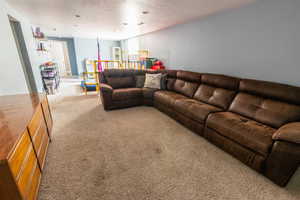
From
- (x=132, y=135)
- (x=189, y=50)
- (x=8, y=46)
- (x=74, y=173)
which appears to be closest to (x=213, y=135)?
(x=132, y=135)

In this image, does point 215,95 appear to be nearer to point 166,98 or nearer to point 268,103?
point 268,103

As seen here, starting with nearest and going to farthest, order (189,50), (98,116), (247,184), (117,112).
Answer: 1. (247,184)
2. (98,116)
3. (117,112)
4. (189,50)

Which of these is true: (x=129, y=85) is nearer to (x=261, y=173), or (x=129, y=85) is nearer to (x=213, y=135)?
(x=213, y=135)

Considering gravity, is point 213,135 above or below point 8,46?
below

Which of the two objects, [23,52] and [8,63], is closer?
[8,63]

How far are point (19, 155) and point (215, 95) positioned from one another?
281 cm

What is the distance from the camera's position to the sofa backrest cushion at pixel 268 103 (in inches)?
70.4

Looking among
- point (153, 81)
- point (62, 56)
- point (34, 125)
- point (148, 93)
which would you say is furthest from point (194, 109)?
point (62, 56)

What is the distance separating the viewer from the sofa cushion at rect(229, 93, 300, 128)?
1766 mm

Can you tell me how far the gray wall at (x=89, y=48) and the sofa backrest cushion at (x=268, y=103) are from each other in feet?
27.8

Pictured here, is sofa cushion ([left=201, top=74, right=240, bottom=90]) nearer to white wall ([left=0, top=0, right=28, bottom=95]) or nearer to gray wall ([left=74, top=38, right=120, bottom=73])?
white wall ([left=0, top=0, right=28, bottom=95])

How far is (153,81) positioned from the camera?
3.85 meters

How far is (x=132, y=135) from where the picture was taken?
236cm

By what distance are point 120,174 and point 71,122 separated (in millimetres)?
1803
